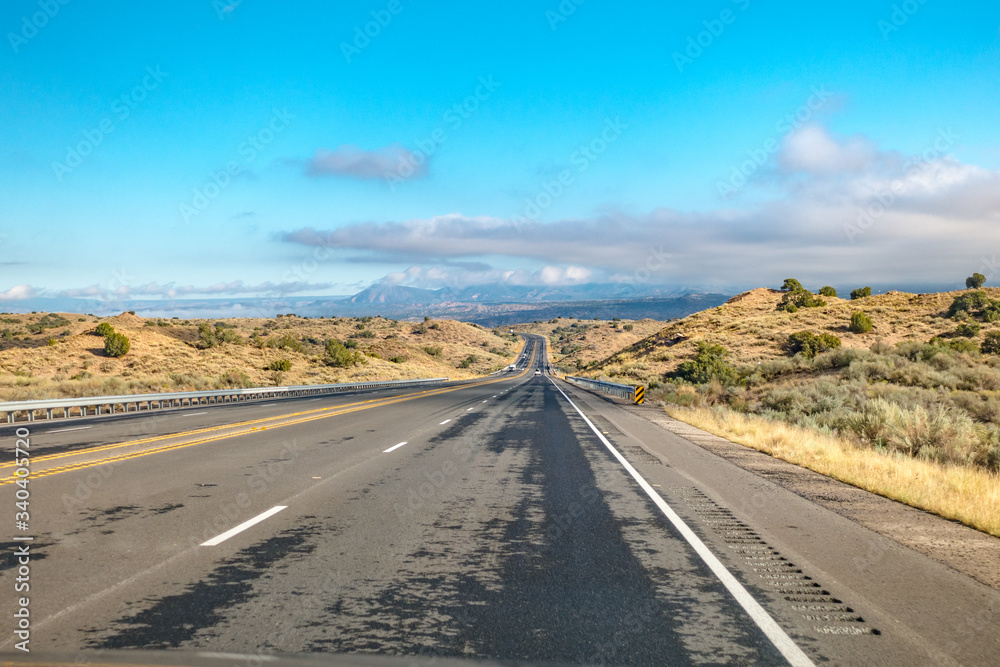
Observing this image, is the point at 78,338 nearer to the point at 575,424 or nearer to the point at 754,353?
the point at 575,424

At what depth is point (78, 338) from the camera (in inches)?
2176

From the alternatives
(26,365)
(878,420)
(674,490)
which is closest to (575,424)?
(878,420)

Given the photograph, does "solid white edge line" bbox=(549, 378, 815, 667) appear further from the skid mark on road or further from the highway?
the skid mark on road

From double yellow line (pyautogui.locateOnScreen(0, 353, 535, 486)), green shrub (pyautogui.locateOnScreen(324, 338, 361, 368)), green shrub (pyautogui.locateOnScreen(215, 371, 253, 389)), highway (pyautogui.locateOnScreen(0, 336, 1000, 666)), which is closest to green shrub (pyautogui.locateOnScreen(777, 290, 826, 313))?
green shrub (pyautogui.locateOnScreen(324, 338, 361, 368))

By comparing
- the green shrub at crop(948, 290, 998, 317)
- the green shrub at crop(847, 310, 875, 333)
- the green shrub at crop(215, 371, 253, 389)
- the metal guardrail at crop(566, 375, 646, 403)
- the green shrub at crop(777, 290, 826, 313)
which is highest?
the green shrub at crop(777, 290, 826, 313)

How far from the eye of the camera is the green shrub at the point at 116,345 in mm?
52438

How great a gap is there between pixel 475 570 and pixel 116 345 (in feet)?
183

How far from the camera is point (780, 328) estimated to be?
228 feet

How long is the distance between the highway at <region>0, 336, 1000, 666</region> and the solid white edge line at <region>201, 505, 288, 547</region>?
51mm

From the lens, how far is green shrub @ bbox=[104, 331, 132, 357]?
52438mm

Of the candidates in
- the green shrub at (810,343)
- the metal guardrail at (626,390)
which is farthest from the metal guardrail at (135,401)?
the green shrub at (810,343)

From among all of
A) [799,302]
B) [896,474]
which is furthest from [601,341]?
[896,474]

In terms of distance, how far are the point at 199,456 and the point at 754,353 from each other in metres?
54.9

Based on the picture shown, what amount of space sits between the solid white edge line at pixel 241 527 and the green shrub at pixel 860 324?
65601mm
